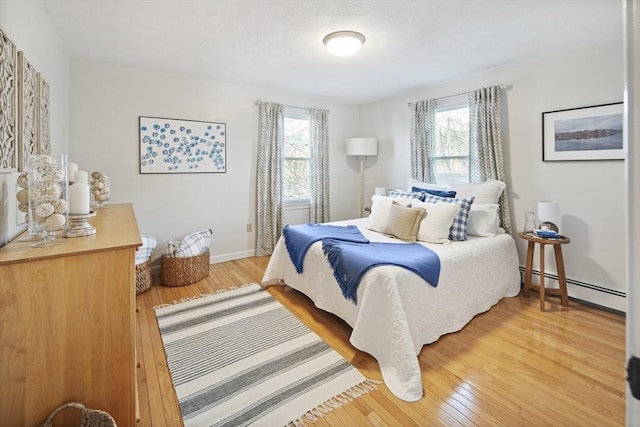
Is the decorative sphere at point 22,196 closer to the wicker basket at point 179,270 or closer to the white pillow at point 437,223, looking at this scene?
the wicker basket at point 179,270

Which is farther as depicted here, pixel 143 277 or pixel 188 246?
pixel 188 246

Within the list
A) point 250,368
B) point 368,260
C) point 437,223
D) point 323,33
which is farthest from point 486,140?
point 250,368

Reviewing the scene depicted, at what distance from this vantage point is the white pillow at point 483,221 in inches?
116

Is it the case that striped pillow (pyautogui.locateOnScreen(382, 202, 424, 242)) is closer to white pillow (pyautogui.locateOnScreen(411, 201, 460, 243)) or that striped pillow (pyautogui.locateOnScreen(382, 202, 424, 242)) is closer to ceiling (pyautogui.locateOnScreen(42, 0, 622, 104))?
white pillow (pyautogui.locateOnScreen(411, 201, 460, 243))

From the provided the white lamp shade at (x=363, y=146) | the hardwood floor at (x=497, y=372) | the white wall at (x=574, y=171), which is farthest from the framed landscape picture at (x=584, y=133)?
the white lamp shade at (x=363, y=146)

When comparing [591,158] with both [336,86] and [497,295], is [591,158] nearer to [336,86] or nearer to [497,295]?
[497,295]

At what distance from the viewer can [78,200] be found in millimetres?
1406

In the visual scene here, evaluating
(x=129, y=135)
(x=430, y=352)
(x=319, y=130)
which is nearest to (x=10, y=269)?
(x=430, y=352)

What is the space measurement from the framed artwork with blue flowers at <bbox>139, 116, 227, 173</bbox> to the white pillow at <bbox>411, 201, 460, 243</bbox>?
262 centimetres

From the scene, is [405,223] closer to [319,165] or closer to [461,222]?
[461,222]

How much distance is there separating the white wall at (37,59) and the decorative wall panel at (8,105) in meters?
0.06

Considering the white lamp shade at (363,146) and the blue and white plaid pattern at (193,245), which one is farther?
the white lamp shade at (363,146)

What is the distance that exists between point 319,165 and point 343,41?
2.36 meters

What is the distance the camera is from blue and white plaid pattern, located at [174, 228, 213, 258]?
325 cm
